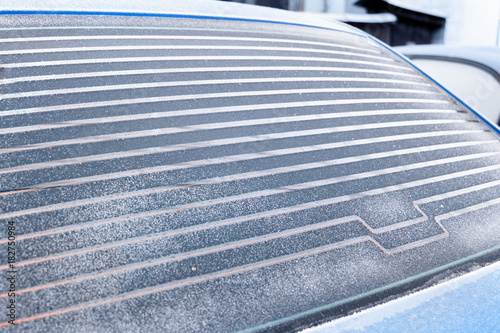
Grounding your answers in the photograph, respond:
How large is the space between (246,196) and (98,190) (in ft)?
1.00

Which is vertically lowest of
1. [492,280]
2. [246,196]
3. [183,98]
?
[492,280]

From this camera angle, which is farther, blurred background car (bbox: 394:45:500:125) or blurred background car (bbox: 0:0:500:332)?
blurred background car (bbox: 394:45:500:125)

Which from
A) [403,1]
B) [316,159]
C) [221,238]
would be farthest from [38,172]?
[403,1]

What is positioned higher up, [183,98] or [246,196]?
[183,98]

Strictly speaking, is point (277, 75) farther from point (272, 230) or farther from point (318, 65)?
point (272, 230)

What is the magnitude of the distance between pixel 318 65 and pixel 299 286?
81 centimetres

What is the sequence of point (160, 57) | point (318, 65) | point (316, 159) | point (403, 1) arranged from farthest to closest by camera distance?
point (403, 1), point (318, 65), point (160, 57), point (316, 159)

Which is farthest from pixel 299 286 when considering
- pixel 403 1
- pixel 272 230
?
pixel 403 1

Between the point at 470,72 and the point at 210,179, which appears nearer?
the point at 210,179

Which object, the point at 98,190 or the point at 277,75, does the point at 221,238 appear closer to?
the point at 98,190

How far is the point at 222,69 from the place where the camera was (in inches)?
45.4

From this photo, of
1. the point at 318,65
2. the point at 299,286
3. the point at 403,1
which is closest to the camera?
the point at 299,286

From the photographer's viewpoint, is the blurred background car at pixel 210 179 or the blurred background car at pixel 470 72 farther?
the blurred background car at pixel 470 72

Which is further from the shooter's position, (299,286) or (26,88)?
(26,88)
